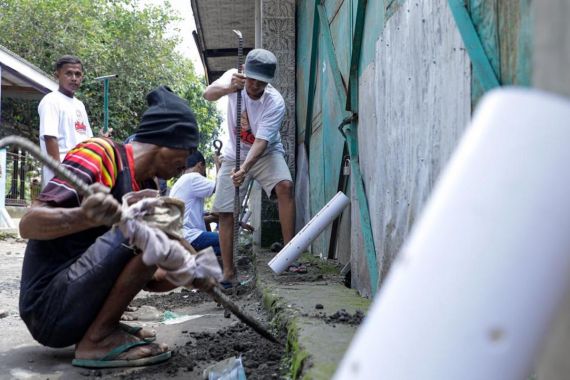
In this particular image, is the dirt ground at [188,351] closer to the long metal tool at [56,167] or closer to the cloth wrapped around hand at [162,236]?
the long metal tool at [56,167]

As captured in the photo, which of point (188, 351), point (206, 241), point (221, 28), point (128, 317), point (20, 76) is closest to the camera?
point (188, 351)

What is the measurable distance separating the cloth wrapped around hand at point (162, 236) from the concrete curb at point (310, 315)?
0.44m

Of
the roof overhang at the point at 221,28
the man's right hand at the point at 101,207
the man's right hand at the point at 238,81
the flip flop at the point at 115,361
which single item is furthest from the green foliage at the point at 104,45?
the man's right hand at the point at 101,207

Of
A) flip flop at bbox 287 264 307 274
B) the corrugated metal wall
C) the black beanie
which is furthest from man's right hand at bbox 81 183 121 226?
flip flop at bbox 287 264 307 274

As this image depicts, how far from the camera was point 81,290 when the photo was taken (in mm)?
2646

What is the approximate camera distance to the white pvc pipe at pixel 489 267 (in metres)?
0.61

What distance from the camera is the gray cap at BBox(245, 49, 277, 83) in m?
4.85

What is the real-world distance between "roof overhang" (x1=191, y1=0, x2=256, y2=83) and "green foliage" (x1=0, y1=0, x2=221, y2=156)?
21.2 ft

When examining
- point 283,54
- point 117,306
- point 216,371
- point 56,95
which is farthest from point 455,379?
point 283,54

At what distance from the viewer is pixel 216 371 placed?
238 centimetres

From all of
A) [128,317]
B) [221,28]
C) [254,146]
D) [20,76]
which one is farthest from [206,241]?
[20,76]

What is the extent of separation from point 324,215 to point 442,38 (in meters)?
2.14

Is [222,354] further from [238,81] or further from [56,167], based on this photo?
[238,81]

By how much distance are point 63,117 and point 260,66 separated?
1655 mm
